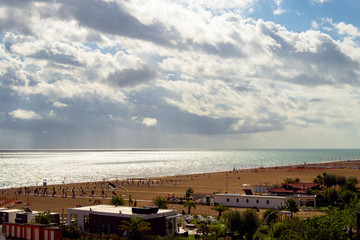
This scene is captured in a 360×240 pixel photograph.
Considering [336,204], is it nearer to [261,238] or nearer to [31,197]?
[261,238]

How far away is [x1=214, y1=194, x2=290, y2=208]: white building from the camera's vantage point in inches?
2005

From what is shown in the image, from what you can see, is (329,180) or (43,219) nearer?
(43,219)

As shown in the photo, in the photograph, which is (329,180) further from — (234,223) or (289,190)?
(234,223)

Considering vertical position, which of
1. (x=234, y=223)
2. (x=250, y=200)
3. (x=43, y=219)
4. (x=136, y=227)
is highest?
(x=43, y=219)

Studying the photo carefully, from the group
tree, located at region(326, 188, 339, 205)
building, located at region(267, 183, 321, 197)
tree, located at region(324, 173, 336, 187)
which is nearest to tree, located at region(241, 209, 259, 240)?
tree, located at region(326, 188, 339, 205)

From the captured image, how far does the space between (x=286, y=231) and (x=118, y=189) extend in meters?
57.5

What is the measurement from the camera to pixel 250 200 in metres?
52.4

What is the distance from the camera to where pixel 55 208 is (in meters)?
55.2

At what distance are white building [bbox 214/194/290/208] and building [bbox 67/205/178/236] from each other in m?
19.9

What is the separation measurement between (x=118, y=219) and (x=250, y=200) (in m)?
24.9

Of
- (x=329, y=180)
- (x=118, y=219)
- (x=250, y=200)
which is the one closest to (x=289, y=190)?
(x=250, y=200)

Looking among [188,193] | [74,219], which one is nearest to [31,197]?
[188,193]

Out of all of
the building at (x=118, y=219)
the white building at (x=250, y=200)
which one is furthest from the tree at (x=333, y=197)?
the building at (x=118, y=219)

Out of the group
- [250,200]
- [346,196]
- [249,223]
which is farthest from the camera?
[250,200]
